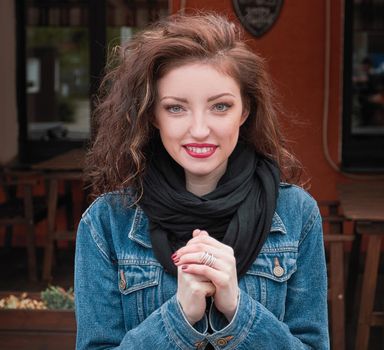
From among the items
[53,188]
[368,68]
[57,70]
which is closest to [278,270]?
[53,188]

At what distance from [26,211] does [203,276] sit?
440 centimetres

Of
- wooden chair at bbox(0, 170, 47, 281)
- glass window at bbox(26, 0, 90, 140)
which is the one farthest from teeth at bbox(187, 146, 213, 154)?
glass window at bbox(26, 0, 90, 140)

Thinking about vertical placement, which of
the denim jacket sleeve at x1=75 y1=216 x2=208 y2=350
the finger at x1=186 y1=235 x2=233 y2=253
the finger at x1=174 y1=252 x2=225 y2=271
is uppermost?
the finger at x1=186 y1=235 x2=233 y2=253

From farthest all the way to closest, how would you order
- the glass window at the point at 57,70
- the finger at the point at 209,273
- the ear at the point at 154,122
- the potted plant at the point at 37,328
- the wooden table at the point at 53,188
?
the glass window at the point at 57,70, the wooden table at the point at 53,188, the potted plant at the point at 37,328, the ear at the point at 154,122, the finger at the point at 209,273

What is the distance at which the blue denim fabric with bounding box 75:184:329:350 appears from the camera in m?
1.49

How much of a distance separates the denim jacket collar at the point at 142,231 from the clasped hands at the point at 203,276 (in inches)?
5.5

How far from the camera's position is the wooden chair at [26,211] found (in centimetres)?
552

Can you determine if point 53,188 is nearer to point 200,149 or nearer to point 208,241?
point 200,149

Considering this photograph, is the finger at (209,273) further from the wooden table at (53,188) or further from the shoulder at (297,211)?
the wooden table at (53,188)

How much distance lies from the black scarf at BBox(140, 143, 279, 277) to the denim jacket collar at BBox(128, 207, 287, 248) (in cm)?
3

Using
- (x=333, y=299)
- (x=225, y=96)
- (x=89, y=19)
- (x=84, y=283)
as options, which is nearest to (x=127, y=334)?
(x=84, y=283)

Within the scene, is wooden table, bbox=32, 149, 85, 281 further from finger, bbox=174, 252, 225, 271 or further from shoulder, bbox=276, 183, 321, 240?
finger, bbox=174, 252, 225, 271

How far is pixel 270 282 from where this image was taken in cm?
156

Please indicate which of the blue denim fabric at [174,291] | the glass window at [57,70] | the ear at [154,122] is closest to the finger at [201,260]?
the blue denim fabric at [174,291]
